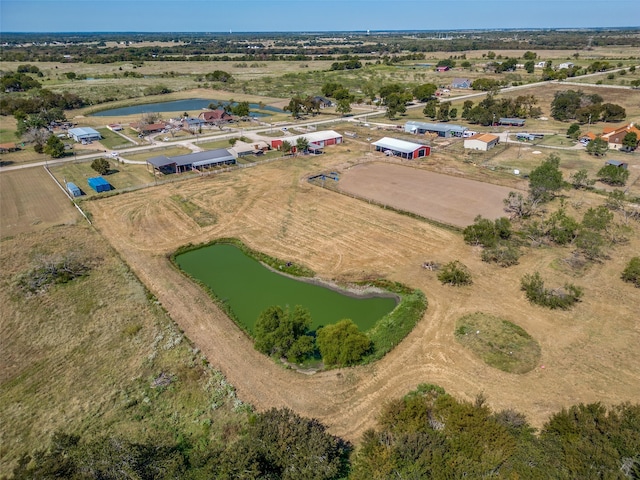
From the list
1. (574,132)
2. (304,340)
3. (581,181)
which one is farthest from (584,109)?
(304,340)

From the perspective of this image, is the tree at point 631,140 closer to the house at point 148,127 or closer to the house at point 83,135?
the house at point 148,127

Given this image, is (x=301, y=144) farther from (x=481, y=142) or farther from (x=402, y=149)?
(x=481, y=142)

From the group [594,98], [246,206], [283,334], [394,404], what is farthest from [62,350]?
[594,98]

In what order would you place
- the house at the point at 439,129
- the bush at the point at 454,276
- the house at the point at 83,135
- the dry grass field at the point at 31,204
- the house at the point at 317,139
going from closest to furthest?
the bush at the point at 454,276
the dry grass field at the point at 31,204
the house at the point at 317,139
the house at the point at 83,135
the house at the point at 439,129

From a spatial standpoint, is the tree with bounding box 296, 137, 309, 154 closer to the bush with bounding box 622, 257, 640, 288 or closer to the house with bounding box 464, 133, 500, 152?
the house with bounding box 464, 133, 500, 152

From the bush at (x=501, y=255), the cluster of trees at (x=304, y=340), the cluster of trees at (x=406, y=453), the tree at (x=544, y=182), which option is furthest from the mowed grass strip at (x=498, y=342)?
the tree at (x=544, y=182)

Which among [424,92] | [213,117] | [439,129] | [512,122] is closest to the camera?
[439,129]

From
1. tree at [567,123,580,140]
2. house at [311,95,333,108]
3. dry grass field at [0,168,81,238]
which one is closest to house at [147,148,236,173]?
dry grass field at [0,168,81,238]

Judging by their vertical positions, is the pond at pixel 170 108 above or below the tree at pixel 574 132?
above
